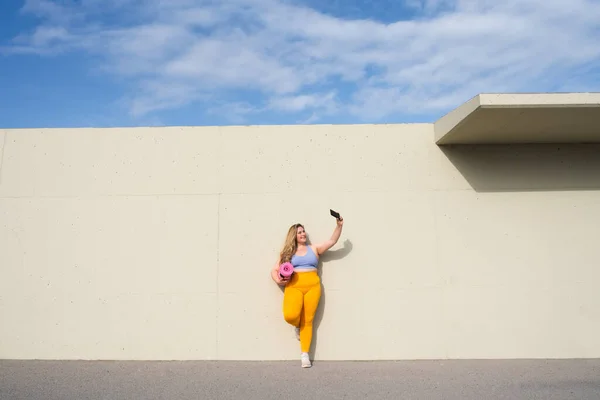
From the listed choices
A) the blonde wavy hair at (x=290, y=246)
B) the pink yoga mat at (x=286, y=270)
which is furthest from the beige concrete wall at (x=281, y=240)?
the pink yoga mat at (x=286, y=270)

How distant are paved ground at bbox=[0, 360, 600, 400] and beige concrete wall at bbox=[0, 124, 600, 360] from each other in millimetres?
300

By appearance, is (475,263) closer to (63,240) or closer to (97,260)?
(97,260)

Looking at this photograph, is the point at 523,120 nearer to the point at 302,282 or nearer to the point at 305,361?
the point at 302,282

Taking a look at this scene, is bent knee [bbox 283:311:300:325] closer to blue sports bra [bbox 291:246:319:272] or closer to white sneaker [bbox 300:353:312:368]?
white sneaker [bbox 300:353:312:368]

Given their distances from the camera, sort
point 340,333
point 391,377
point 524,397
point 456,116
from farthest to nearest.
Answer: point 340,333 → point 456,116 → point 391,377 → point 524,397

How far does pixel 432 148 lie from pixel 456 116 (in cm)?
68

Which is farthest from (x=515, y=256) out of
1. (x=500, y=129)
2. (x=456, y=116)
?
(x=456, y=116)

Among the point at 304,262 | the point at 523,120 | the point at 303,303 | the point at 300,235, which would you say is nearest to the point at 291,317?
the point at 303,303

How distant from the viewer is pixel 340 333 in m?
5.12

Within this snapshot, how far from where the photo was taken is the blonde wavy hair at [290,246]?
16.5 ft

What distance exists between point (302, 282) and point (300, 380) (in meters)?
1.06

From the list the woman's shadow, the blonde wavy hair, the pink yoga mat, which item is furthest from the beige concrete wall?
the pink yoga mat

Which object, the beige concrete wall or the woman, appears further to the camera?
the beige concrete wall

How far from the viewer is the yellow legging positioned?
4856 mm
